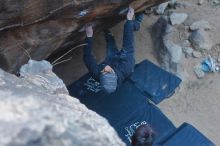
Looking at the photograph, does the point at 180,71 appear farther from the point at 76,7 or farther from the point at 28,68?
the point at 28,68

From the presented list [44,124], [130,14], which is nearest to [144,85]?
[130,14]

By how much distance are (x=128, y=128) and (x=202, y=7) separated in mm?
3062

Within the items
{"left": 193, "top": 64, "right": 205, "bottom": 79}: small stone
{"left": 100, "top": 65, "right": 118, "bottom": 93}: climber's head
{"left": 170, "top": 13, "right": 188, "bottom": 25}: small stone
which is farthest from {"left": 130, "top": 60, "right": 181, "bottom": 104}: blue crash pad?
{"left": 100, "top": 65, "right": 118, "bottom": 93}: climber's head

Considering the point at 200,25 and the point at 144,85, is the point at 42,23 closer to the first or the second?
the point at 144,85

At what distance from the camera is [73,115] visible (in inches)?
85.7

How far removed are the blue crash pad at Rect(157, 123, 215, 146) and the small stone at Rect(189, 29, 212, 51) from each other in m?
1.70

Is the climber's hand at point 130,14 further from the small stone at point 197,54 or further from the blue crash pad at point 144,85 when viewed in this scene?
the small stone at point 197,54

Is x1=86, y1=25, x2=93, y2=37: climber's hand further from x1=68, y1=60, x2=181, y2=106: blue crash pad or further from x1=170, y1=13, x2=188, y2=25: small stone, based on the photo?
x1=170, y1=13, x2=188, y2=25: small stone

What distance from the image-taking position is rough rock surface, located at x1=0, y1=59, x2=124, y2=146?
1928 millimetres

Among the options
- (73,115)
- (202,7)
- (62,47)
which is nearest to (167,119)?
(62,47)

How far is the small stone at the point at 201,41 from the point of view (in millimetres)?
7301

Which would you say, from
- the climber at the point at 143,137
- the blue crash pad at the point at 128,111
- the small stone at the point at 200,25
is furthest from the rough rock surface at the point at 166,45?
the climber at the point at 143,137

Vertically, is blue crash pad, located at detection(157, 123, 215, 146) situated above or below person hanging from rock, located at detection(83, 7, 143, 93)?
below

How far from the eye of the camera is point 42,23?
16.2ft
